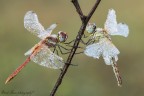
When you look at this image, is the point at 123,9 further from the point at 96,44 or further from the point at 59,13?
the point at 96,44

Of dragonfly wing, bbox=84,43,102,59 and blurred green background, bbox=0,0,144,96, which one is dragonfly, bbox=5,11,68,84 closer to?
dragonfly wing, bbox=84,43,102,59

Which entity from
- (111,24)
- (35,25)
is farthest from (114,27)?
(35,25)

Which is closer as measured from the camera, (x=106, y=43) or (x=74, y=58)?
(x=106, y=43)

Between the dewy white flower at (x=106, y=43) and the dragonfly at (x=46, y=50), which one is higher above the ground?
the dragonfly at (x=46, y=50)

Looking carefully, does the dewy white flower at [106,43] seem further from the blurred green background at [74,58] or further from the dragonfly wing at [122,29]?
the blurred green background at [74,58]

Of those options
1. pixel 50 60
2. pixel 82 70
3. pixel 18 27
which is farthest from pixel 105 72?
pixel 50 60

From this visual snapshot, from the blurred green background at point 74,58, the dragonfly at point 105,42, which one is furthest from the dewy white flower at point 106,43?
the blurred green background at point 74,58

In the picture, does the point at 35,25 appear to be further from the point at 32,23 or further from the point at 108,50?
the point at 108,50
